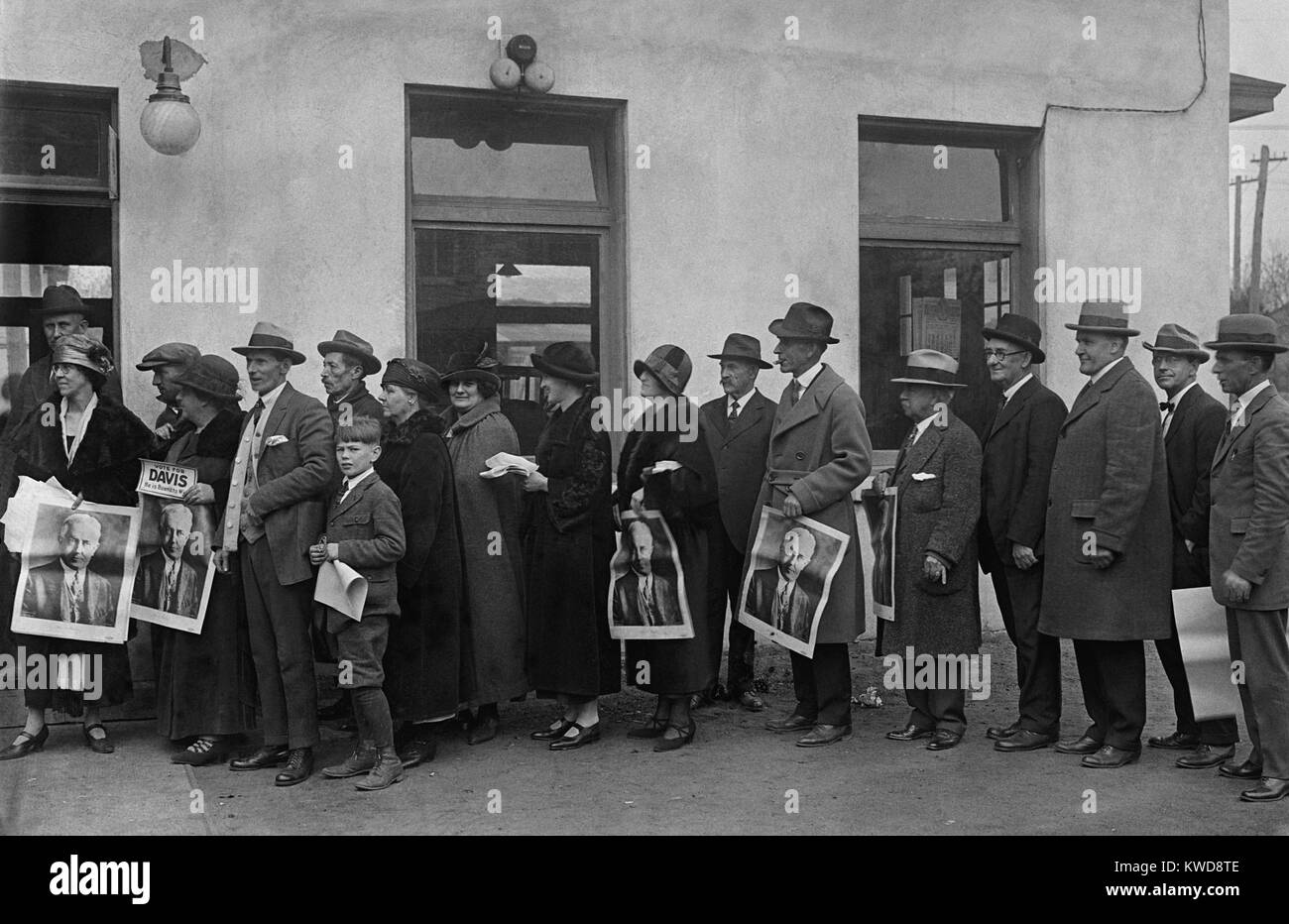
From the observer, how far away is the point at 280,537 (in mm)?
6004

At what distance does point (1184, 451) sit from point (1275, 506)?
2.60 ft

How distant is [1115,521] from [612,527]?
243 centimetres

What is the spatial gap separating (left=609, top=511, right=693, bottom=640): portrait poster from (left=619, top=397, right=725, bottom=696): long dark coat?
47 millimetres

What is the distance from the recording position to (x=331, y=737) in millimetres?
6828

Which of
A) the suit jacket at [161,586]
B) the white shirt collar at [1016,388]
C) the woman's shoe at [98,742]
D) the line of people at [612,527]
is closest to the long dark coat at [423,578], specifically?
the line of people at [612,527]

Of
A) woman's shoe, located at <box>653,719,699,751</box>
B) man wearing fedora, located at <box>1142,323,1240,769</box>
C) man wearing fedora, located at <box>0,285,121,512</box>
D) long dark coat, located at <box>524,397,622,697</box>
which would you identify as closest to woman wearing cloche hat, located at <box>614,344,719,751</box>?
woman's shoe, located at <box>653,719,699,751</box>

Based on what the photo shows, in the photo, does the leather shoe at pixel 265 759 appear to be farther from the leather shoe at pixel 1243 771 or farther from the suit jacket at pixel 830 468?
the leather shoe at pixel 1243 771

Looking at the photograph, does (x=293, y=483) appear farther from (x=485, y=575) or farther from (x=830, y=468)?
(x=830, y=468)

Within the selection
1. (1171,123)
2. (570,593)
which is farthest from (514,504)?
(1171,123)

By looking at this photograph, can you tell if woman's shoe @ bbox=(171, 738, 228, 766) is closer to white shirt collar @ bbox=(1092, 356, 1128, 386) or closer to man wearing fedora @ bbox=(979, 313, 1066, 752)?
man wearing fedora @ bbox=(979, 313, 1066, 752)

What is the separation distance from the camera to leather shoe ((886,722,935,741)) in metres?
6.69

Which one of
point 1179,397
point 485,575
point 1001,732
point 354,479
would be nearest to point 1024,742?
point 1001,732

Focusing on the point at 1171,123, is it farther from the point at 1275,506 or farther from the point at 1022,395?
the point at 1275,506

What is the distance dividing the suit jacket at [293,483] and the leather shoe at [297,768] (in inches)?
30.7
